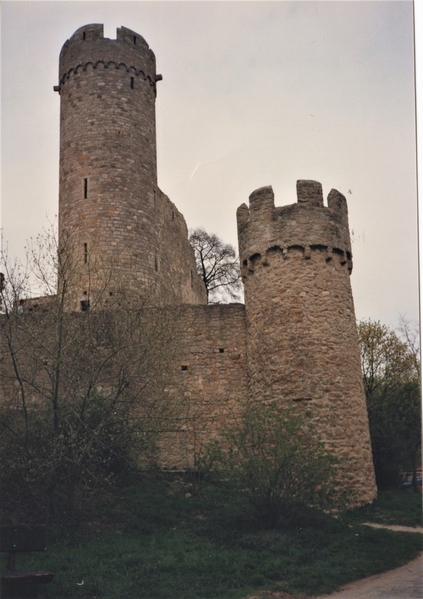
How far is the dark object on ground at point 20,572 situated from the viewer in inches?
363

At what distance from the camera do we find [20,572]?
9.55 metres

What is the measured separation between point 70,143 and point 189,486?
43.1 ft

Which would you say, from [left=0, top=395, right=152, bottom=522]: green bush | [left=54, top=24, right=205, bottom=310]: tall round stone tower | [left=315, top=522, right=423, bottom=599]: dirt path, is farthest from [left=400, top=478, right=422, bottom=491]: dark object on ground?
[left=54, top=24, right=205, bottom=310]: tall round stone tower

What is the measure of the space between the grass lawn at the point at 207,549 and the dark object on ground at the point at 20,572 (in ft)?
1.41

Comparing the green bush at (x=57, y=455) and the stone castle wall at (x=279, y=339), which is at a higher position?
the stone castle wall at (x=279, y=339)

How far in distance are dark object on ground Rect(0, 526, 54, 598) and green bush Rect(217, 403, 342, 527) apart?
4418mm

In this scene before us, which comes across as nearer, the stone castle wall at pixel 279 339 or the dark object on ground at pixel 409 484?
the stone castle wall at pixel 279 339

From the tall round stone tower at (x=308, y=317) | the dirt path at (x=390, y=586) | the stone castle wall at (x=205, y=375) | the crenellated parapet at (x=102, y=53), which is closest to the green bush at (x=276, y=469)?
the tall round stone tower at (x=308, y=317)

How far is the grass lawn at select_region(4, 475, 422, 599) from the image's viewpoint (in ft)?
33.4

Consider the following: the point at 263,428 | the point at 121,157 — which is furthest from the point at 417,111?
the point at 121,157

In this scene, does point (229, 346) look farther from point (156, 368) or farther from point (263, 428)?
point (263, 428)

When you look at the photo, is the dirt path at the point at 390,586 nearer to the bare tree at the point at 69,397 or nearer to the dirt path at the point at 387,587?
the dirt path at the point at 387,587

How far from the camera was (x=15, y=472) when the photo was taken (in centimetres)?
1234

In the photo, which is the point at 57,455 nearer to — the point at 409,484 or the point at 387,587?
the point at 387,587
